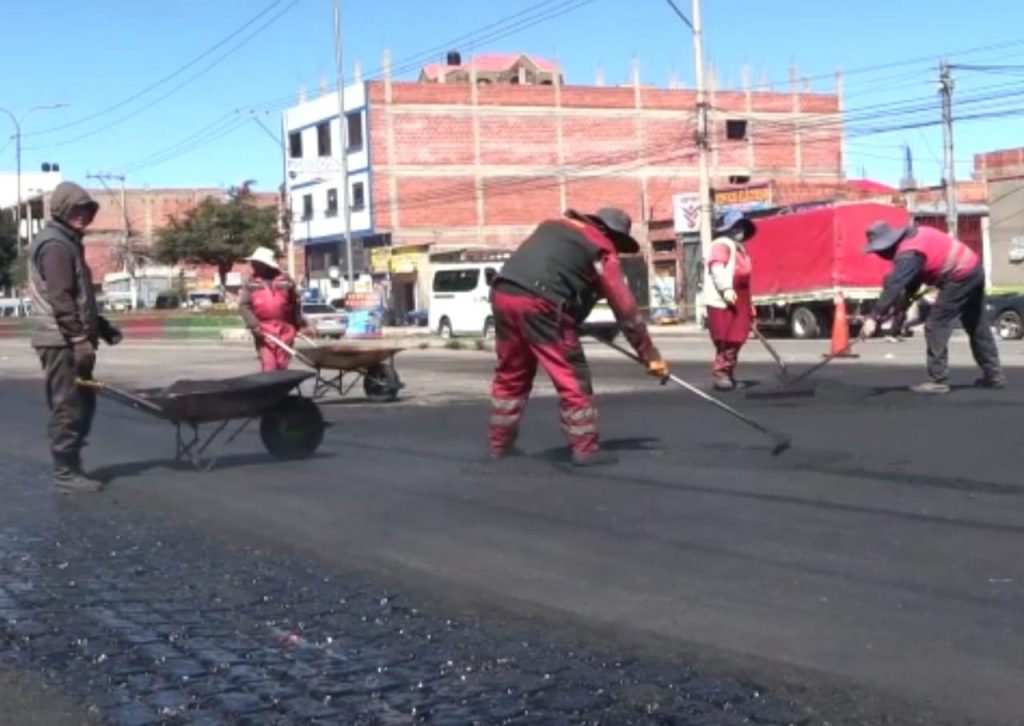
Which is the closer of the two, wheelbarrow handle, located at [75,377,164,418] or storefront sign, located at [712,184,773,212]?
wheelbarrow handle, located at [75,377,164,418]

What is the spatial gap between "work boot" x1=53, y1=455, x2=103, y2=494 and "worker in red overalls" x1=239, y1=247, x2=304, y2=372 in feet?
14.0

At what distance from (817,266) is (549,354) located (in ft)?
86.7

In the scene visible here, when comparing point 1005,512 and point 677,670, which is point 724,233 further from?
point 677,670

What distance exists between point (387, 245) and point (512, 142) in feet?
27.2

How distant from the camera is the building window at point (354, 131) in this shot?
2618 inches

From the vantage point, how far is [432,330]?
42.9 meters

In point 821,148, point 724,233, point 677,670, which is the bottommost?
point 677,670

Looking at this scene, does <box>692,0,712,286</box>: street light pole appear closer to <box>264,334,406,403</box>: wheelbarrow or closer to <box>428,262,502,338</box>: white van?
<box>428,262,502,338</box>: white van

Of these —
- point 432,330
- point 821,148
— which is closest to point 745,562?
point 432,330

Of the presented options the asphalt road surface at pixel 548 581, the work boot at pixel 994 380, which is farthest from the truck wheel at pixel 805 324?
the asphalt road surface at pixel 548 581

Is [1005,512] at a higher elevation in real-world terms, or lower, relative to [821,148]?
lower

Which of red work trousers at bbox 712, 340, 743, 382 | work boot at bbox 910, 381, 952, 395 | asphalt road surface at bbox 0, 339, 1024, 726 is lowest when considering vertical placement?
asphalt road surface at bbox 0, 339, 1024, 726

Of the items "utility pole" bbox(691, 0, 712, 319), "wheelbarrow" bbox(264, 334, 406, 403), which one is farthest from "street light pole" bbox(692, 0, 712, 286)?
"wheelbarrow" bbox(264, 334, 406, 403)

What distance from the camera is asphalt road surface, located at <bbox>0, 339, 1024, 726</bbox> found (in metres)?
4.62
